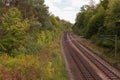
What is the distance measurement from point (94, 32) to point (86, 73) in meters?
48.1

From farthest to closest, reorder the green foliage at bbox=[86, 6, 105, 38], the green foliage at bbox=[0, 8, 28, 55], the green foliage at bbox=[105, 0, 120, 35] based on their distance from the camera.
Result: the green foliage at bbox=[86, 6, 105, 38]
the green foliage at bbox=[105, 0, 120, 35]
the green foliage at bbox=[0, 8, 28, 55]

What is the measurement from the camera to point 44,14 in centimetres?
6438

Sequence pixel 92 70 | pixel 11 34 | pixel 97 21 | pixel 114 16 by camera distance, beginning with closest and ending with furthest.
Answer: pixel 11 34 < pixel 92 70 < pixel 114 16 < pixel 97 21

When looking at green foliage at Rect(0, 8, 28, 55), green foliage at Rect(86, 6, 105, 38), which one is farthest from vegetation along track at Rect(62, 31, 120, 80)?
green foliage at Rect(86, 6, 105, 38)

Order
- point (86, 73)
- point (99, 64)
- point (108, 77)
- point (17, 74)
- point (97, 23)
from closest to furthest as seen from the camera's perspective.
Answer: point (17, 74), point (108, 77), point (86, 73), point (99, 64), point (97, 23)

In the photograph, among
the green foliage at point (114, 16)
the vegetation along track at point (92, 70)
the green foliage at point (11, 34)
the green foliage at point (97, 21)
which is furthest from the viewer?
the green foliage at point (97, 21)

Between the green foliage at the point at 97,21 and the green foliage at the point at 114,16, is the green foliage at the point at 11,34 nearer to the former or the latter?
the green foliage at the point at 114,16

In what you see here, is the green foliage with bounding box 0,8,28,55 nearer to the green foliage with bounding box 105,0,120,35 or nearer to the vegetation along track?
the vegetation along track

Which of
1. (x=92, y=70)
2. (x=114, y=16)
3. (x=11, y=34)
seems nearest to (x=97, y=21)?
(x=114, y=16)

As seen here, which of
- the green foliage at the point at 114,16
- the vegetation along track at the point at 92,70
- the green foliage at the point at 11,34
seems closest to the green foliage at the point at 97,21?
the green foliage at the point at 114,16

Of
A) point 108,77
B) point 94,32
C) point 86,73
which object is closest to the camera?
point 108,77

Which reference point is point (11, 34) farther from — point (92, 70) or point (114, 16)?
point (114, 16)

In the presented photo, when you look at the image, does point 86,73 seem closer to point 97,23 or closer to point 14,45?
point 14,45

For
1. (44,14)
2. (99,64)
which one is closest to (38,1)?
(44,14)
